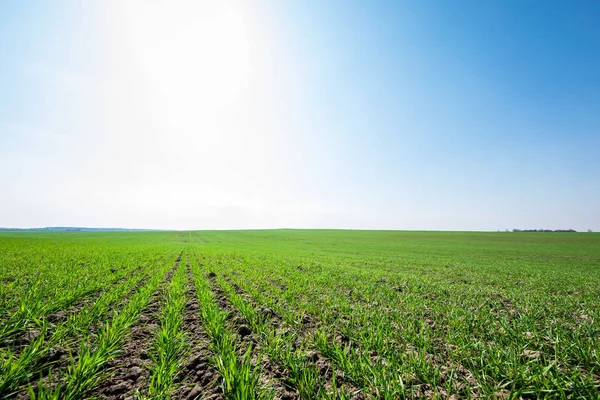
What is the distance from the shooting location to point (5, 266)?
44.5ft

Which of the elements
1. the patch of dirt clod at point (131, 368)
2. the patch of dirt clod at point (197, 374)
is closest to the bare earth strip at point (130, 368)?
the patch of dirt clod at point (131, 368)

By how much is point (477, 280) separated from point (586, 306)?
5.82 metres

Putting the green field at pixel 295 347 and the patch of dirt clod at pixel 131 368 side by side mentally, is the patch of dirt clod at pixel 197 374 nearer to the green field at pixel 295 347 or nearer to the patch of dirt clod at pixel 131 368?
the green field at pixel 295 347

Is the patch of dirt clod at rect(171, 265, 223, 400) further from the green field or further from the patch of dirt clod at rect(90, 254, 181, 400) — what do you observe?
the patch of dirt clod at rect(90, 254, 181, 400)

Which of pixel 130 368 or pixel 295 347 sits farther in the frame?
pixel 295 347

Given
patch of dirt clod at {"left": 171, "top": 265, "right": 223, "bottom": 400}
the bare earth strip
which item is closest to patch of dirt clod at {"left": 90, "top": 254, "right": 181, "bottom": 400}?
the bare earth strip

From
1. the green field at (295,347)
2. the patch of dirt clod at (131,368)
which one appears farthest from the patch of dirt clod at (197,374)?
the patch of dirt clod at (131,368)

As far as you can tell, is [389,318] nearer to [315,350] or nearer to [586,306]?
[315,350]

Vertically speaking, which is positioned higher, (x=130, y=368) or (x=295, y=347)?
(x=130, y=368)

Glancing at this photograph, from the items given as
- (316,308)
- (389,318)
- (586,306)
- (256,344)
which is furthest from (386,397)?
(586,306)

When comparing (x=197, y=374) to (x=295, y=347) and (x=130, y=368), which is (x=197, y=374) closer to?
(x=130, y=368)

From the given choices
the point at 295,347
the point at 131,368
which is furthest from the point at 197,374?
the point at 295,347

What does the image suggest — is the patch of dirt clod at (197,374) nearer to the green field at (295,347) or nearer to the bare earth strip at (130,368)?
the green field at (295,347)

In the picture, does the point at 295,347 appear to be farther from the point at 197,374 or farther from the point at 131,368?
the point at 131,368
